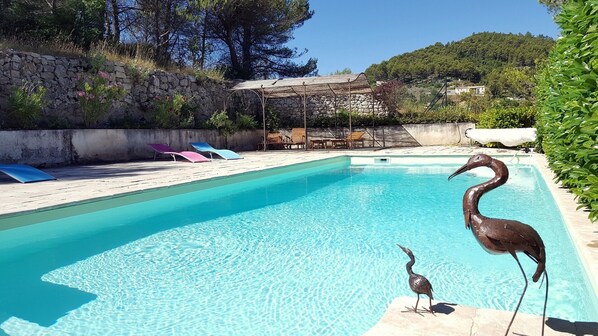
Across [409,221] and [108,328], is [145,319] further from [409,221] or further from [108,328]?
[409,221]

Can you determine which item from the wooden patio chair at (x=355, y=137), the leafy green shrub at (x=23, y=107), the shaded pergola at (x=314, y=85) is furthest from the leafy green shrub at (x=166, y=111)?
the wooden patio chair at (x=355, y=137)

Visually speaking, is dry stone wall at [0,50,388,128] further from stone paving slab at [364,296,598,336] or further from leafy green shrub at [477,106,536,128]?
stone paving slab at [364,296,598,336]

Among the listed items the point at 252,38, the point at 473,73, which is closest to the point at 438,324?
the point at 252,38

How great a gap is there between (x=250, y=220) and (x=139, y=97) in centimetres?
878

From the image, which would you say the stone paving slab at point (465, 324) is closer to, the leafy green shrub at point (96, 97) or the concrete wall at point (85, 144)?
the concrete wall at point (85, 144)

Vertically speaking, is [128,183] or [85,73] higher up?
[85,73]

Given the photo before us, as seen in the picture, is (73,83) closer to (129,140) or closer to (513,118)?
(129,140)

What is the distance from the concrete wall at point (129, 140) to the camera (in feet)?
28.6

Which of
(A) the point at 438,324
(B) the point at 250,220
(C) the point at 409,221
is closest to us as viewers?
(A) the point at 438,324

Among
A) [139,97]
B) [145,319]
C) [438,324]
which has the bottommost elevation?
[145,319]

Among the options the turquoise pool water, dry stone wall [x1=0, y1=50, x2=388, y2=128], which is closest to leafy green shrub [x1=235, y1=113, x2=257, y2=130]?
dry stone wall [x1=0, y1=50, x2=388, y2=128]

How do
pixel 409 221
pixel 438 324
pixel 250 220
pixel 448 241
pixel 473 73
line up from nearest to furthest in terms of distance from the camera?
1. pixel 438 324
2. pixel 448 241
3. pixel 409 221
4. pixel 250 220
5. pixel 473 73

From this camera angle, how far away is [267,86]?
14211 mm

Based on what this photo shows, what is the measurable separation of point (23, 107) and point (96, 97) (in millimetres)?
1800
